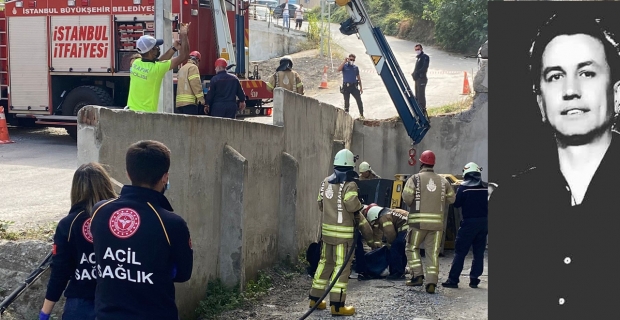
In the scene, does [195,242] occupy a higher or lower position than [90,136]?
lower

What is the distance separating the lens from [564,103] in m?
3.96

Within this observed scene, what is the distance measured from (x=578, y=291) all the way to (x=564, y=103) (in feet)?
2.99

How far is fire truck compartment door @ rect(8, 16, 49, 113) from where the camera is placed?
51.9 feet

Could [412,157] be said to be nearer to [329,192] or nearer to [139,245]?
[329,192]

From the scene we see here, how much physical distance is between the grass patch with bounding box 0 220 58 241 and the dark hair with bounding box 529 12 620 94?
4.86 metres

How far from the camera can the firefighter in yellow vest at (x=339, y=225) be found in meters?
8.73

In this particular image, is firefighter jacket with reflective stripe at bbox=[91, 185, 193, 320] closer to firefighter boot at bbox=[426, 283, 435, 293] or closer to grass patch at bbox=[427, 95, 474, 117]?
firefighter boot at bbox=[426, 283, 435, 293]

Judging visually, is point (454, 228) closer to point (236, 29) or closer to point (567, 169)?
point (236, 29)

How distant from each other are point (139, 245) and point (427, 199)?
6.75 m

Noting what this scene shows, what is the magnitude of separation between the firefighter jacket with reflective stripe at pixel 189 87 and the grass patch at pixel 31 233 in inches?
166

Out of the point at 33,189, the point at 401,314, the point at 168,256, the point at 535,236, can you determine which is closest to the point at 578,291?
the point at 535,236

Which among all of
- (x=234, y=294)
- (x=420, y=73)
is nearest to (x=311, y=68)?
(x=420, y=73)

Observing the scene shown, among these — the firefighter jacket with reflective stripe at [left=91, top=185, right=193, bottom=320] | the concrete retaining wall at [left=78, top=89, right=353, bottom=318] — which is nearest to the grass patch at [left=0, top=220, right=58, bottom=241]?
the concrete retaining wall at [left=78, top=89, right=353, bottom=318]

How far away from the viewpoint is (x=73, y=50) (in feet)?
51.2
